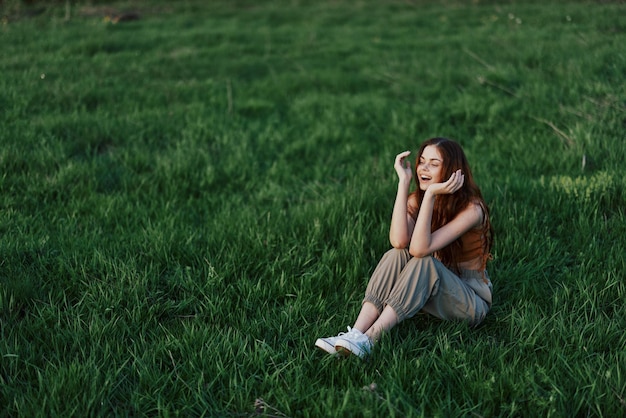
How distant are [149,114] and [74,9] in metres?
7.39

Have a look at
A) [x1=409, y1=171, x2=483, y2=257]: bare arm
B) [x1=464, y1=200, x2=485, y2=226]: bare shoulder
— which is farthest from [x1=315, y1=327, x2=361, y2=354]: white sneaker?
[x1=464, y1=200, x2=485, y2=226]: bare shoulder

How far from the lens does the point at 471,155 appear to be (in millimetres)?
4922

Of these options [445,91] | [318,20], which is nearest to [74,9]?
[318,20]

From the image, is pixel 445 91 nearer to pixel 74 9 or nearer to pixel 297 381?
pixel 297 381

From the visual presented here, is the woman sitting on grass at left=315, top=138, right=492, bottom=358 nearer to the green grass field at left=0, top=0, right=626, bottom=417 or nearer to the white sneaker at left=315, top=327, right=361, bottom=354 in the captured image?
the white sneaker at left=315, top=327, right=361, bottom=354

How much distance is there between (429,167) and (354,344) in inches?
39.6

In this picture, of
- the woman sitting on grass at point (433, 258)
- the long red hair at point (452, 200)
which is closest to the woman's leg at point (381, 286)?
the woman sitting on grass at point (433, 258)

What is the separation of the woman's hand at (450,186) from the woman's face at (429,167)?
0.10m

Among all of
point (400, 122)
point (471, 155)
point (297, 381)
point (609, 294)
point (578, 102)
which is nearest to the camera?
point (297, 381)

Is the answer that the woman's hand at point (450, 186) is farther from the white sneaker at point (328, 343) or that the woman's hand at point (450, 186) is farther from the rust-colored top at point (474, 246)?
the white sneaker at point (328, 343)

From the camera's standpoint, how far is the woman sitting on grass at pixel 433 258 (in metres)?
2.71

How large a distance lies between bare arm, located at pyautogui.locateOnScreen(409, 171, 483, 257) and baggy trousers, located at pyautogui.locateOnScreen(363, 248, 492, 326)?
0.07m

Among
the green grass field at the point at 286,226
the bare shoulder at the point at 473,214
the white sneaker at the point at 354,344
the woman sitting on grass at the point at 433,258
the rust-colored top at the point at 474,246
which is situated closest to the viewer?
the green grass field at the point at 286,226

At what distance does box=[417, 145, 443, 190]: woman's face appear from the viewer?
2.89m
